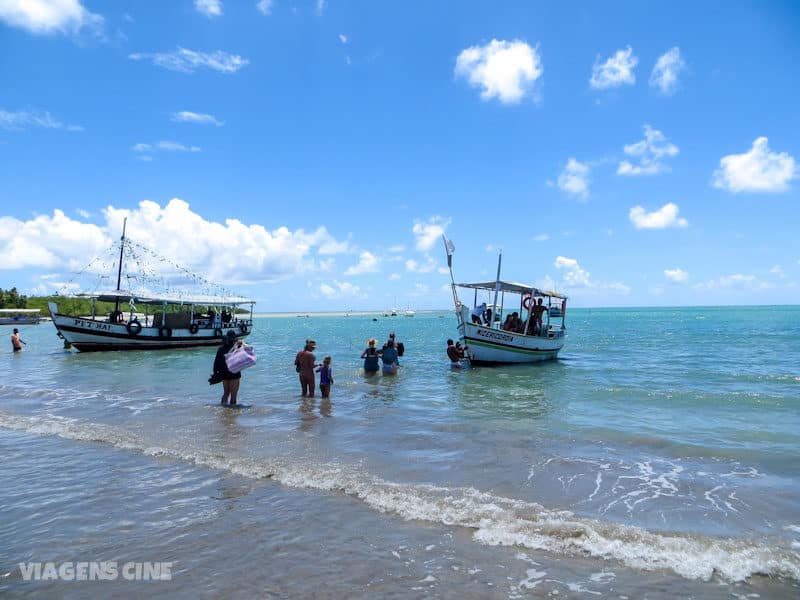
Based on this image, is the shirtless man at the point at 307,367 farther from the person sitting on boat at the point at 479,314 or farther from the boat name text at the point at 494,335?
the person sitting on boat at the point at 479,314

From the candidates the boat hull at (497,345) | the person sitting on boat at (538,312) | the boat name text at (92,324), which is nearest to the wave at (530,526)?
the boat hull at (497,345)

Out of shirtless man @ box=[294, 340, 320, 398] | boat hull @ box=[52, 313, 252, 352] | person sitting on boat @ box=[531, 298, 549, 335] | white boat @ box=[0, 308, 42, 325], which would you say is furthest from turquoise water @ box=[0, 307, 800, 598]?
white boat @ box=[0, 308, 42, 325]

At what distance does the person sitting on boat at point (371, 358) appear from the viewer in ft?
63.7

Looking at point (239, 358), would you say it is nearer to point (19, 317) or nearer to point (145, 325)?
point (145, 325)

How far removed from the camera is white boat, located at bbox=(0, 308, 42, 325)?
87.0 m

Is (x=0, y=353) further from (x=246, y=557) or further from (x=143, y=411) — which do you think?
(x=246, y=557)

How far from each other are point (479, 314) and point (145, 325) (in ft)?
80.4

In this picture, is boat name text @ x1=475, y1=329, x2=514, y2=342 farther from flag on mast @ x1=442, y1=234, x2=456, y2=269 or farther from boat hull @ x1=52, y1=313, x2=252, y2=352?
boat hull @ x1=52, y1=313, x2=252, y2=352

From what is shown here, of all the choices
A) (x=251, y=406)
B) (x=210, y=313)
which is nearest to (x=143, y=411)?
(x=251, y=406)

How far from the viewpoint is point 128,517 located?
19.3 feet

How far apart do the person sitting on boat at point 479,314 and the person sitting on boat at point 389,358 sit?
5610 millimetres

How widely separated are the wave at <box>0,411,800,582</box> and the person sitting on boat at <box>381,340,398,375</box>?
37.0ft

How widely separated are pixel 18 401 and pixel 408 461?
1270cm

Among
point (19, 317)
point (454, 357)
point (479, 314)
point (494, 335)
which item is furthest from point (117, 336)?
point (19, 317)
